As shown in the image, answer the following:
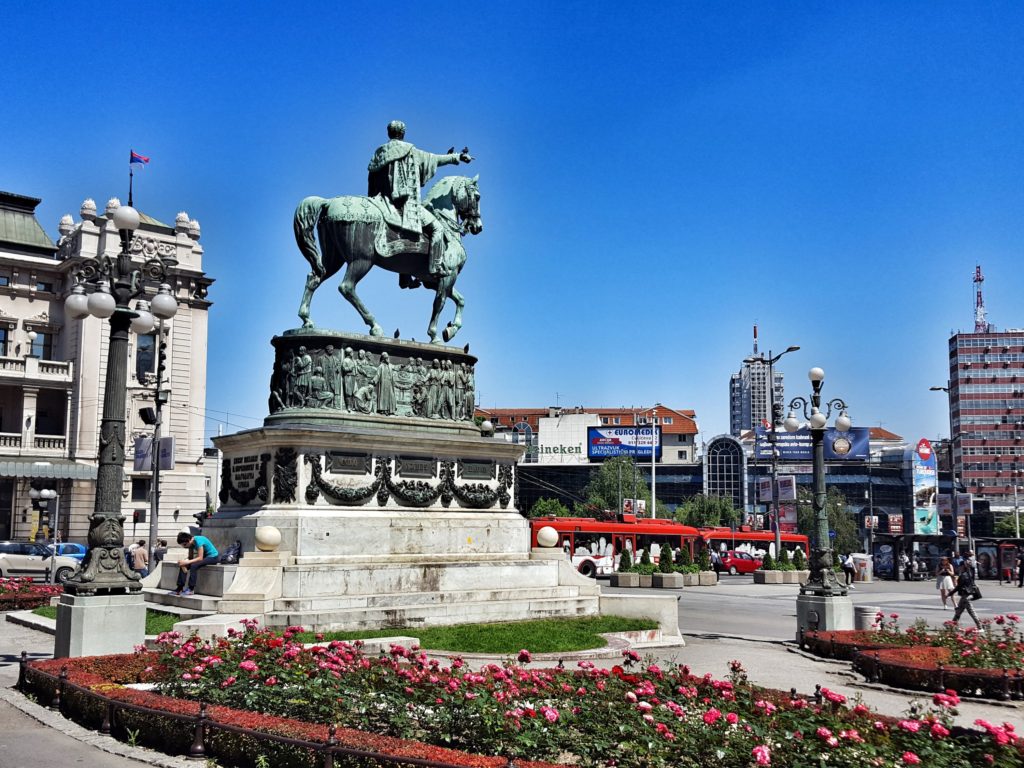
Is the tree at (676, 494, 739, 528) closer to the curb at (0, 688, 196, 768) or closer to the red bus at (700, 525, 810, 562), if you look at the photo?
the red bus at (700, 525, 810, 562)

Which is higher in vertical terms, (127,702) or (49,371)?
(49,371)

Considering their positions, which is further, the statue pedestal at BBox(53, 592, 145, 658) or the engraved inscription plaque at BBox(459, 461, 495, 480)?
the engraved inscription plaque at BBox(459, 461, 495, 480)

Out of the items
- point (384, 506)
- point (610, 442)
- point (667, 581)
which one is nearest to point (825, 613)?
point (384, 506)

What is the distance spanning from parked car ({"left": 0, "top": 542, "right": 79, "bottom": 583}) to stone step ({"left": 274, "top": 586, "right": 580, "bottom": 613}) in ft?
69.7

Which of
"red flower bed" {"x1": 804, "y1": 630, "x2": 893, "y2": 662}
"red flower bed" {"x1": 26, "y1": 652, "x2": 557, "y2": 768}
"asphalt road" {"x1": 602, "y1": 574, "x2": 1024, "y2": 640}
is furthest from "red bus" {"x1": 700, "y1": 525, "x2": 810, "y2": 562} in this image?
→ "red flower bed" {"x1": 26, "y1": 652, "x2": 557, "y2": 768}

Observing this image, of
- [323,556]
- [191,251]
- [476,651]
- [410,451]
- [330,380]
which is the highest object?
[191,251]

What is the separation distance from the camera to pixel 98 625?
470 inches

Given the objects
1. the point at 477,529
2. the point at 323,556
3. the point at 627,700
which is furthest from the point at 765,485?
the point at 627,700

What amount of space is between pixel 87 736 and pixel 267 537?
7.98m

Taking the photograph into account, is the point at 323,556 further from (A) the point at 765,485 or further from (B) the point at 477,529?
(A) the point at 765,485

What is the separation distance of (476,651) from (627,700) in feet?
21.4

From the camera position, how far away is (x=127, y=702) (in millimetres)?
9156

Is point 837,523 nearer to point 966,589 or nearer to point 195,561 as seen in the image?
point 966,589

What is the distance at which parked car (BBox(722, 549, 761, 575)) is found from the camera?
55.0m
